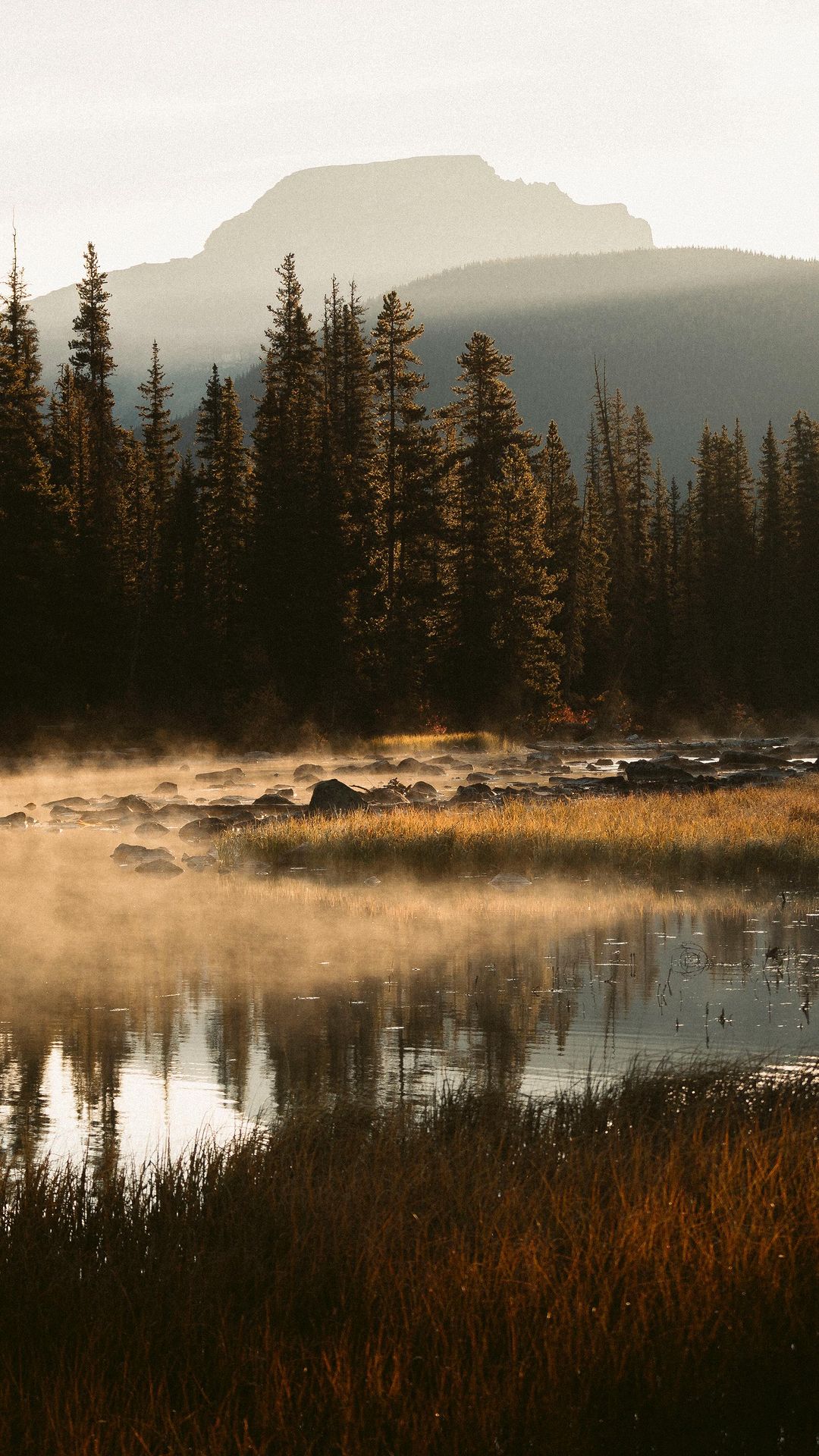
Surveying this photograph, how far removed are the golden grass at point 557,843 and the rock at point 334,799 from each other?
155 centimetres

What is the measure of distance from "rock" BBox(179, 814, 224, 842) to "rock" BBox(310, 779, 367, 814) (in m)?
1.75

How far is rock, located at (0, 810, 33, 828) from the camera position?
27594mm

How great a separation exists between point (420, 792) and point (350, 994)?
64.4 feet

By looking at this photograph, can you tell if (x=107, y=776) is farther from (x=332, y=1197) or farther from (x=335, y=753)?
(x=332, y=1197)

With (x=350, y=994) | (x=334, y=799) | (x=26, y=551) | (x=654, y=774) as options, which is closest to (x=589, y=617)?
(x=26, y=551)

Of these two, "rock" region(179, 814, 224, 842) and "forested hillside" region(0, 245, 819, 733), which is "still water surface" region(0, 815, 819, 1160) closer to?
"rock" region(179, 814, 224, 842)

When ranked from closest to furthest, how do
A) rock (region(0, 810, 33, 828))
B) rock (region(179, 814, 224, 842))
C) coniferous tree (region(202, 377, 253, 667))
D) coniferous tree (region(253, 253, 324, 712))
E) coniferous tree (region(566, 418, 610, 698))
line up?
rock (region(179, 814, 224, 842)), rock (region(0, 810, 33, 828)), coniferous tree (region(253, 253, 324, 712)), coniferous tree (region(202, 377, 253, 667)), coniferous tree (region(566, 418, 610, 698))

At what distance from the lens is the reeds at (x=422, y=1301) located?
4.50m

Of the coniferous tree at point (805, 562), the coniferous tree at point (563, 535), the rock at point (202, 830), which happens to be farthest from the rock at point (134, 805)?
the coniferous tree at point (805, 562)

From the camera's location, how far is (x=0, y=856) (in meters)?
23.2

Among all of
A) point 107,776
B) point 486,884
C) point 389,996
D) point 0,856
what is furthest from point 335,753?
point 389,996

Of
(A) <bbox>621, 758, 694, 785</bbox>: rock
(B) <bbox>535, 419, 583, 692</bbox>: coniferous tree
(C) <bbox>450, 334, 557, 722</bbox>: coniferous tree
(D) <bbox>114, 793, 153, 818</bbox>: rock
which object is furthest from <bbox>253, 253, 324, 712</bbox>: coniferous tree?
(D) <bbox>114, 793, 153, 818</bbox>: rock

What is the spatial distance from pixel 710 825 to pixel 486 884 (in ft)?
16.0

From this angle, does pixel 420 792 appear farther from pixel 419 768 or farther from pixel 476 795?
pixel 419 768
